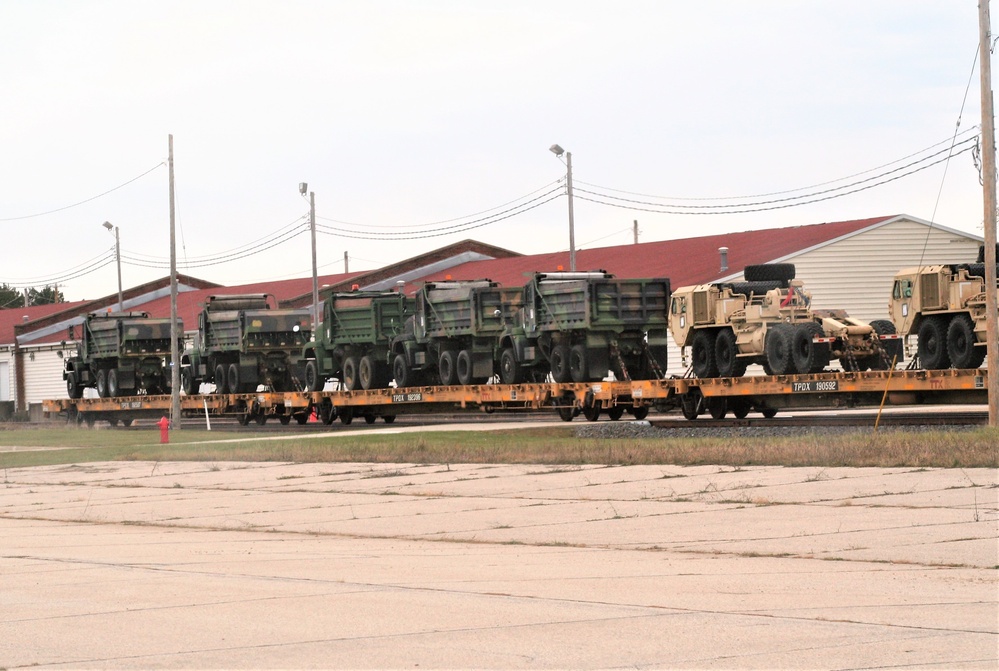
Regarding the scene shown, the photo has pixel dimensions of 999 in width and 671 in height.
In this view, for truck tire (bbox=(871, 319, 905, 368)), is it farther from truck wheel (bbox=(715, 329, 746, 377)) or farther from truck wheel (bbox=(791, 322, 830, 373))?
truck wheel (bbox=(715, 329, 746, 377))

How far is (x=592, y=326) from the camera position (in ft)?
98.2

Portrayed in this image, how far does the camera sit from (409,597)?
923 centimetres

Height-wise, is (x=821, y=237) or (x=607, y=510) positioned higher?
(x=821, y=237)

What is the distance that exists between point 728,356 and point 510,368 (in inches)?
232

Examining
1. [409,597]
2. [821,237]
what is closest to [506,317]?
[821,237]

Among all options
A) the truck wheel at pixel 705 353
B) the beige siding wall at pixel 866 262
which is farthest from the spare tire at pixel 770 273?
the beige siding wall at pixel 866 262

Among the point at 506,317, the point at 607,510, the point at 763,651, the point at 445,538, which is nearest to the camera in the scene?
the point at 763,651

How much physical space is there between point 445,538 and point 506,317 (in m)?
20.1

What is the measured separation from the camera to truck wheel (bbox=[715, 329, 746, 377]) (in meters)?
28.5

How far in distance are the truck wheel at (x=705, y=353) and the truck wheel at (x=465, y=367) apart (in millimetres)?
6253

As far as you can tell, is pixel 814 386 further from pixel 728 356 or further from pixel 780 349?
pixel 728 356

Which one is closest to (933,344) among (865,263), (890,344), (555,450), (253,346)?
(890,344)

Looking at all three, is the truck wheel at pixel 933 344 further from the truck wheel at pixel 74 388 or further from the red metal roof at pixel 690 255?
the truck wheel at pixel 74 388

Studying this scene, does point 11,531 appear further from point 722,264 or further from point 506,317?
point 722,264
